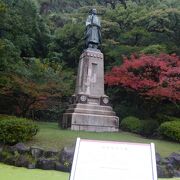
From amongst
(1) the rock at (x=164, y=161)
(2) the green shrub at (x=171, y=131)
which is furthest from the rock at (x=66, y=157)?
(2) the green shrub at (x=171, y=131)

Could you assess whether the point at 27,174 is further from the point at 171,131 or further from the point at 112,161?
the point at 171,131

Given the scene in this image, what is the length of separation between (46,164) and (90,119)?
605 centimetres

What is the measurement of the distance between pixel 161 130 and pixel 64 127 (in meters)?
4.01

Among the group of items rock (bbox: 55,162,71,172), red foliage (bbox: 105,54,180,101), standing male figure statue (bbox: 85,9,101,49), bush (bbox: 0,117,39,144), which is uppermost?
standing male figure statue (bbox: 85,9,101,49)

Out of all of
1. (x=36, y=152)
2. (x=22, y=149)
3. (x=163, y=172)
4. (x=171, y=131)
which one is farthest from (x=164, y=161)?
(x=171, y=131)

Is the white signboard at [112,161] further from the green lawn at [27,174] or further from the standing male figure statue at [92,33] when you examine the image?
the standing male figure statue at [92,33]

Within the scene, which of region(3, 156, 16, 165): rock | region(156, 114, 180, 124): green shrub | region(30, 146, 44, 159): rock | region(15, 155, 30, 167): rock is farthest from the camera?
region(156, 114, 180, 124): green shrub

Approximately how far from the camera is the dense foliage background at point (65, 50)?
14422 mm

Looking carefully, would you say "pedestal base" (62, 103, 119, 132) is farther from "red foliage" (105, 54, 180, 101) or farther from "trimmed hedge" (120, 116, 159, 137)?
"red foliage" (105, 54, 180, 101)

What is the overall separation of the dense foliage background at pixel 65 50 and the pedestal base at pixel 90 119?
179 cm

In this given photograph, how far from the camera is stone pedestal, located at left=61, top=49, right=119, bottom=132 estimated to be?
43.6 feet

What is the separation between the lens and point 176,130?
1209 cm

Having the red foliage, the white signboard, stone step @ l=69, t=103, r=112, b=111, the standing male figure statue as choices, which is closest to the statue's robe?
the standing male figure statue

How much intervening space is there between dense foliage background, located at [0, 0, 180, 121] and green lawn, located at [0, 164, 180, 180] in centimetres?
595
